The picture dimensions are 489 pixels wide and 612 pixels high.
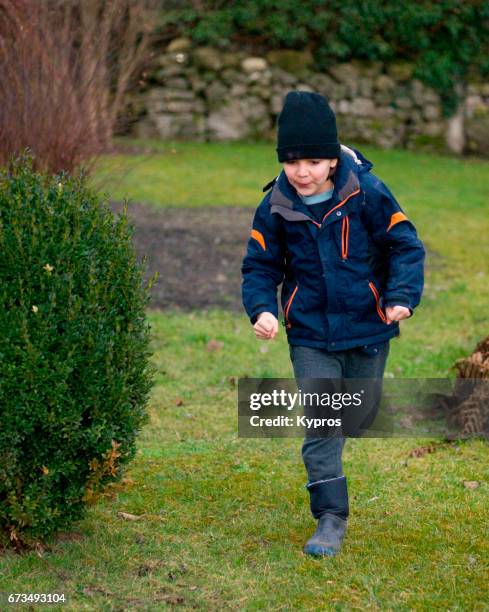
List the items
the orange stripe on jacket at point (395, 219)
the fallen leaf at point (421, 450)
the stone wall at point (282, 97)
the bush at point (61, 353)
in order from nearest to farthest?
the bush at point (61, 353) < the orange stripe on jacket at point (395, 219) < the fallen leaf at point (421, 450) < the stone wall at point (282, 97)

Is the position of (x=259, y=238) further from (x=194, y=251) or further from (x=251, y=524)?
(x=194, y=251)

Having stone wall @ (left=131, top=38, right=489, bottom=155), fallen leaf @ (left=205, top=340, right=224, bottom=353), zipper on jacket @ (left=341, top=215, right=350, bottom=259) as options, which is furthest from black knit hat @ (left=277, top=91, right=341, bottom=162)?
stone wall @ (left=131, top=38, right=489, bottom=155)

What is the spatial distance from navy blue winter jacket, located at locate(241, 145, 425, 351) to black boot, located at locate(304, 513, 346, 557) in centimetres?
65

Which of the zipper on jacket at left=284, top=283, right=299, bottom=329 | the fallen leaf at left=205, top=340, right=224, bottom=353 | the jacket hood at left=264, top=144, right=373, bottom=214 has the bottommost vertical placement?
the fallen leaf at left=205, top=340, right=224, bottom=353

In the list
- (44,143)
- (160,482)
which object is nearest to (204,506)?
(160,482)

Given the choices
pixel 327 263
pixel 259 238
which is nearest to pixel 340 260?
pixel 327 263

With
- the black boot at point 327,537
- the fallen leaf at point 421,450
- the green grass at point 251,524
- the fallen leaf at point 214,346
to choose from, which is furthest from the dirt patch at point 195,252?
the black boot at point 327,537

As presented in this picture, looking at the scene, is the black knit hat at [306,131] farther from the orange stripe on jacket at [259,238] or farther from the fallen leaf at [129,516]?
the fallen leaf at [129,516]

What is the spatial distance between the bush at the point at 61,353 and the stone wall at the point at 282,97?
15.2 metres

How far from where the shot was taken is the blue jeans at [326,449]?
3.92 meters
